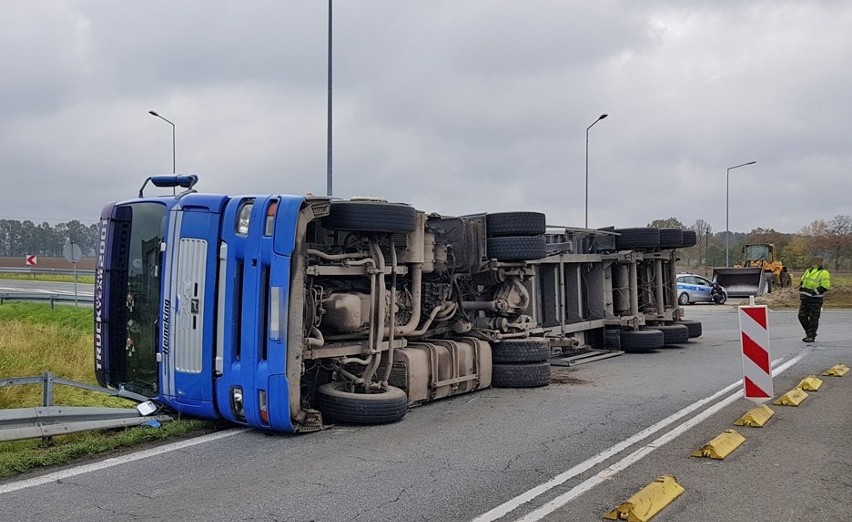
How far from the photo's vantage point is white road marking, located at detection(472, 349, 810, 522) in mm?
4186

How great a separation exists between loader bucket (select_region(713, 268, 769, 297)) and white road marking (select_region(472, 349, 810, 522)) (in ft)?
83.6

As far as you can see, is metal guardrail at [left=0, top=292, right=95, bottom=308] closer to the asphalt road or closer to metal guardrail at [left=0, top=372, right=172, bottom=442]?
metal guardrail at [left=0, top=372, right=172, bottom=442]

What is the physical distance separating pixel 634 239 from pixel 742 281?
21.1m

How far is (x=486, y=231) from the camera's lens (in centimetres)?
872

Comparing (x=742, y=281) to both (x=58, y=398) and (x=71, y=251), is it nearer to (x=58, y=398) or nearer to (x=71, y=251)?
(x=71, y=251)

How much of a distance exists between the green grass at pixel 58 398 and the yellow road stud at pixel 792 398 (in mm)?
5537

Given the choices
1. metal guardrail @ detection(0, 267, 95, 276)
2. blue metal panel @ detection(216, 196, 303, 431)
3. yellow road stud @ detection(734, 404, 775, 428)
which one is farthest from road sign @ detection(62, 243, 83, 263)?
metal guardrail @ detection(0, 267, 95, 276)

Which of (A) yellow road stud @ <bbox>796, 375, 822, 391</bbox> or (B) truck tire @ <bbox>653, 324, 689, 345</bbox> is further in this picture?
(B) truck tire @ <bbox>653, 324, 689, 345</bbox>

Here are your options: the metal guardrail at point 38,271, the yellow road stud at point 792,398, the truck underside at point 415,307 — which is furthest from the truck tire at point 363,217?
the metal guardrail at point 38,271

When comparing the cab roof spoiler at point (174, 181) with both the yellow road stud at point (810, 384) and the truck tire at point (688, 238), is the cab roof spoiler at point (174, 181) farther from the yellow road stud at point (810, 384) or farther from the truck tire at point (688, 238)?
the truck tire at point (688, 238)

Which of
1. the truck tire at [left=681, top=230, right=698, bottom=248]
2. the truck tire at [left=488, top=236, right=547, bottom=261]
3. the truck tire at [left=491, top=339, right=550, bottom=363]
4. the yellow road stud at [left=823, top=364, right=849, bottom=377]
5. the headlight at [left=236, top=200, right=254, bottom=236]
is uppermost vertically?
the truck tire at [left=681, top=230, right=698, bottom=248]

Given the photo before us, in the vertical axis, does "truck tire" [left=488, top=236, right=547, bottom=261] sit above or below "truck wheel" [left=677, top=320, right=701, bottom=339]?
above

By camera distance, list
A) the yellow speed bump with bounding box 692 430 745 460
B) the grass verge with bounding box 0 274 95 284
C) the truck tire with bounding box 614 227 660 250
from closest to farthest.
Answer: the yellow speed bump with bounding box 692 430 745 460 → the truck tire with bounding box 614 227 660 250 → the grass verge with bounding box 0 274 95 284

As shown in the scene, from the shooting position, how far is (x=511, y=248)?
8.66 metres
